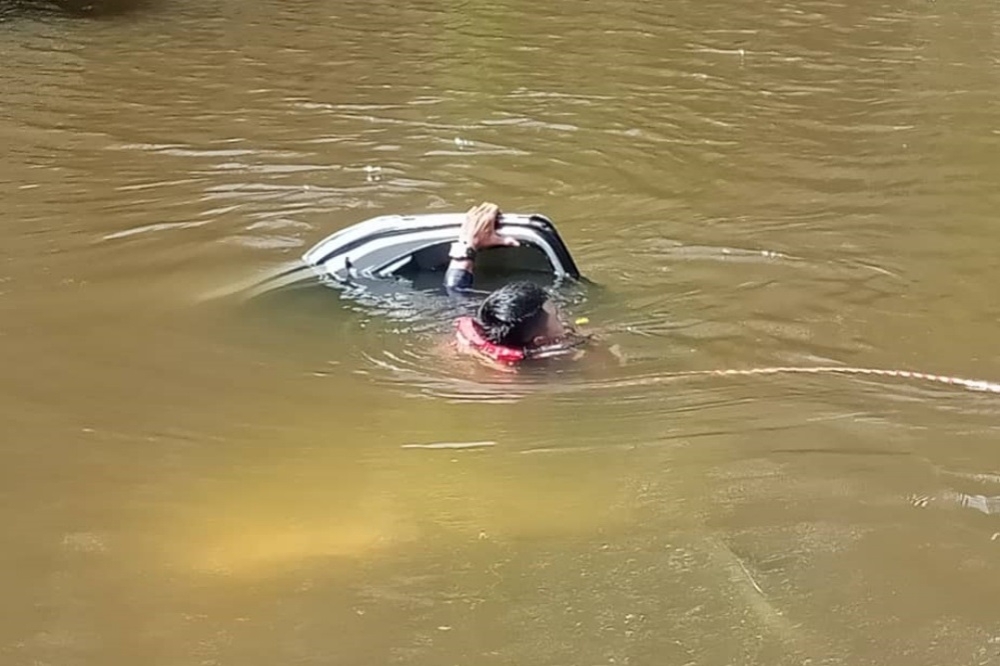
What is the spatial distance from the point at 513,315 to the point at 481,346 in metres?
0.20

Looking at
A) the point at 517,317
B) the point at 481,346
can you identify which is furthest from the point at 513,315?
the point at 481,346

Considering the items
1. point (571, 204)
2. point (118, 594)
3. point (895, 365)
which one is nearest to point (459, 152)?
point (571, 204)

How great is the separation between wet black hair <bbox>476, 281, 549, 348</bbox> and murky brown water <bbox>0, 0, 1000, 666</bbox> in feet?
0.47

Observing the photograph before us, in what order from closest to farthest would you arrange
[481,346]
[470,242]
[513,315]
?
[513,315]
[481,346]
[470,242]

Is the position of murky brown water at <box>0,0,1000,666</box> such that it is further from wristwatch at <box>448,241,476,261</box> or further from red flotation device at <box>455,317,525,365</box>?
wristwatch at <box>448,241,476,261</box>

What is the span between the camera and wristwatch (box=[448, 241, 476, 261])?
169 inches

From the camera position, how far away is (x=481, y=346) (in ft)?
13.6

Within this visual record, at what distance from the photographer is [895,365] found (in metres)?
4.25

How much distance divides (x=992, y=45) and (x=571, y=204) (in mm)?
4208

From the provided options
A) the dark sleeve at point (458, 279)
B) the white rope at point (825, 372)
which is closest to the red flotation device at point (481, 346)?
the dark sleeve at point (458, 279)

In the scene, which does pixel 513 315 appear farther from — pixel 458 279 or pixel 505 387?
pixel 458 279

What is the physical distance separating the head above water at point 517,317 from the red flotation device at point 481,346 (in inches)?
0.7

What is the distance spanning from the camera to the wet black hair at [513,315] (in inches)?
158

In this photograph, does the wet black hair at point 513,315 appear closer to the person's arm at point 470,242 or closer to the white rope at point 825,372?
the person's arm at point 470,242
